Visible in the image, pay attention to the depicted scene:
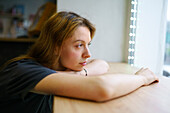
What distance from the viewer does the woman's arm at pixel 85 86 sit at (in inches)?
18.7

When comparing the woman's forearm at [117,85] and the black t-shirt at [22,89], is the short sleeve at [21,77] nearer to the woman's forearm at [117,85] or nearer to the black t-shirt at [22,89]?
the black t-shirt at [22,89]

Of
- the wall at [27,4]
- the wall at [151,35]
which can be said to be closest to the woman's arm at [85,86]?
the wall at [151,35]

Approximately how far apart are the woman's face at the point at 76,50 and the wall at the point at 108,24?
66 cm

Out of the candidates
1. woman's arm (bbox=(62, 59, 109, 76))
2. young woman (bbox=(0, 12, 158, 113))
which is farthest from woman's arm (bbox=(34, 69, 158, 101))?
woman's arm (bbox=(62, 59, 109, 76))

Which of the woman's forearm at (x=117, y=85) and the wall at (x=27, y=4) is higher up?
the wall at (x=27, y=4)

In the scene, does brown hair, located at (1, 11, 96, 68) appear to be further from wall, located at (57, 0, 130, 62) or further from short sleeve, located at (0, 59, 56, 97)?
wall, located at (57, 0, 130, 62)

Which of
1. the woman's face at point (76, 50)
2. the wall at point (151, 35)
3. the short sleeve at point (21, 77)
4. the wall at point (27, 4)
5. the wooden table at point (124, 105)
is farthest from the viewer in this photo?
the wall at point (27, 4)

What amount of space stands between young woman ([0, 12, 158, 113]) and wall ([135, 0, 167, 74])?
1.83ft

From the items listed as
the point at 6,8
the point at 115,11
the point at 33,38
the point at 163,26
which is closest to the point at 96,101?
the point at 163,26

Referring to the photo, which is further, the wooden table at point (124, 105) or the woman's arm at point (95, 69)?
the woman's arm at point (95, 69)

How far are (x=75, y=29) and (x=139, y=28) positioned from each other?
772 mm

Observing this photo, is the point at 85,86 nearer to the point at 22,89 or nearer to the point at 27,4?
the point at 22,89

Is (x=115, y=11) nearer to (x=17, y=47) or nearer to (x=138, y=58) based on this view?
(x=138, y=58)

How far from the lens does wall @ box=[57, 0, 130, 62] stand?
137 centimetres
